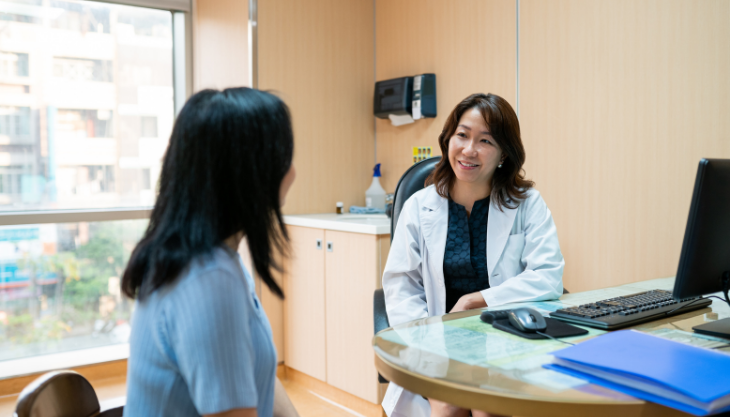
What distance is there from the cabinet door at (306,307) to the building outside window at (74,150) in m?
1.00

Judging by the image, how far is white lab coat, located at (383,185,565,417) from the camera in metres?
1.73

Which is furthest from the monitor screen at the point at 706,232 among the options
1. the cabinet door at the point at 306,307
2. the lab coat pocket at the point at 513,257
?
the cabinet door at the point at 306,307

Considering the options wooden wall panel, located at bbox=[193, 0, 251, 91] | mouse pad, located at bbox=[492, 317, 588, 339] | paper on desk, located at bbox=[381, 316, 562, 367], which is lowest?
paper on desk, located at bbox=[381, 316, 562, 367]

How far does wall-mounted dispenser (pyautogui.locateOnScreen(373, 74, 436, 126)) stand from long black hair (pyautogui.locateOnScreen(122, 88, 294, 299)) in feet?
7.50

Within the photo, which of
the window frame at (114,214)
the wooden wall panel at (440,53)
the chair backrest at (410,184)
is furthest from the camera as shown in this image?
the window frame at (114,214)

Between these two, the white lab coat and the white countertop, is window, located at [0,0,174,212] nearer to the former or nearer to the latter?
the white countertop

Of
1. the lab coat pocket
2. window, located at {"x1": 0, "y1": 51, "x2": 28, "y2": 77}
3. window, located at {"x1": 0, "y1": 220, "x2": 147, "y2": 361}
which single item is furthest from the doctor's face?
window, located at {"x1": 0, "y1": 51, "x2": 28, "y2": 77}

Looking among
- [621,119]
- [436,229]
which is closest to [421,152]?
[621,119]

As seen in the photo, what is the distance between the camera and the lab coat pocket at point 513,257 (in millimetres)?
1817

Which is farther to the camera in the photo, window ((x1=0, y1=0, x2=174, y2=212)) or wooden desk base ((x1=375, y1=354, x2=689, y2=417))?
window ((x1=0, y1=0, x2=174, y2=212))

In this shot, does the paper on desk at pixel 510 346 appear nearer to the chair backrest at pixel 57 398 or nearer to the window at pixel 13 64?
the chair backrest at pixel 57 398

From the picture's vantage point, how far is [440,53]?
10.2 ft

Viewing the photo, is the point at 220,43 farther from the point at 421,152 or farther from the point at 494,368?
the point at 494,368

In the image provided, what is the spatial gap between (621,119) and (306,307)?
1761 millimetres
